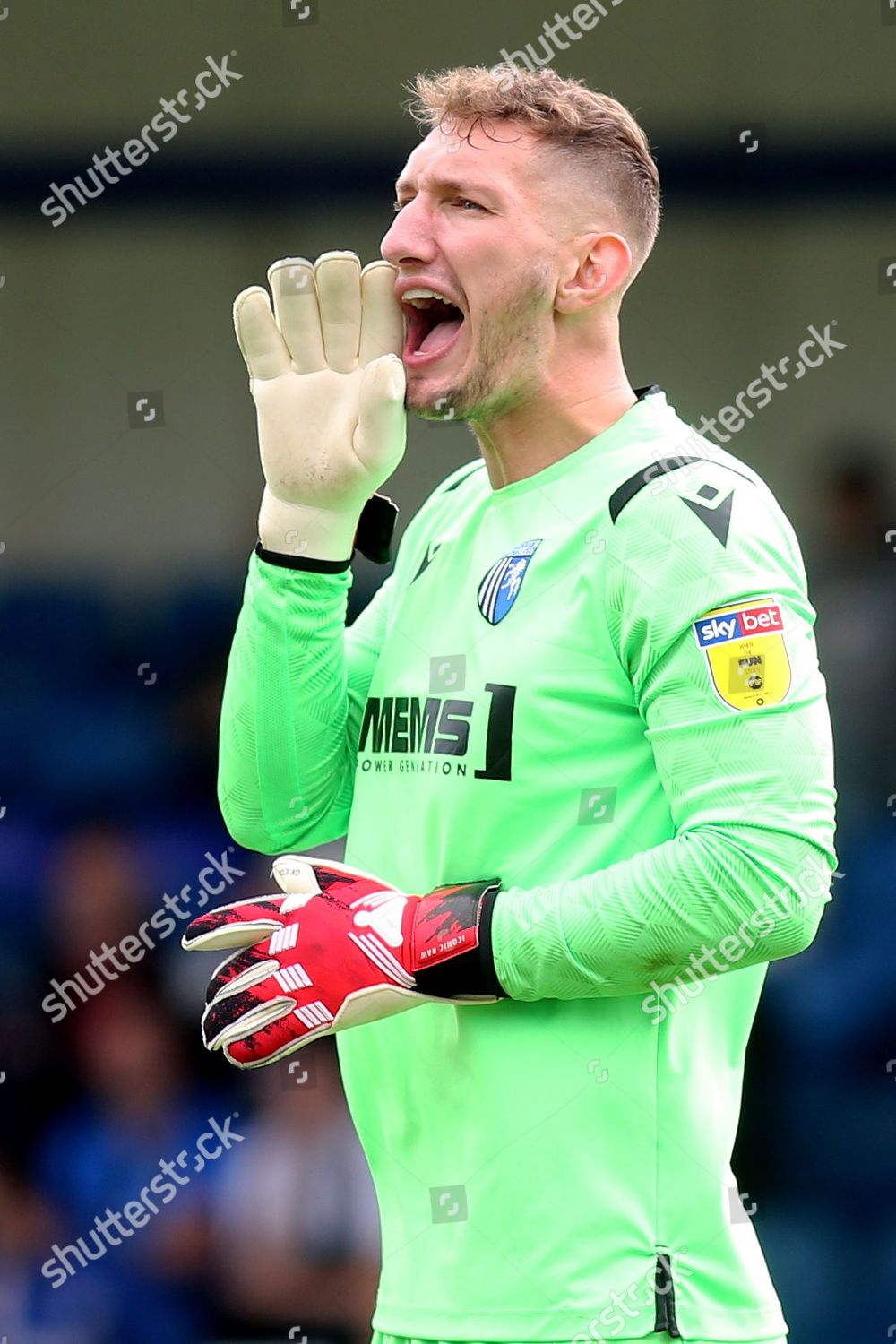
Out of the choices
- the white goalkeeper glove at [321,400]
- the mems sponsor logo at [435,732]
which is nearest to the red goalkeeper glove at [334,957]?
the mems sponsor logo at [435,732]

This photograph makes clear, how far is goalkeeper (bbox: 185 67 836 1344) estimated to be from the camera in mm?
1744

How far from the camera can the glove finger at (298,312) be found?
6.90ft

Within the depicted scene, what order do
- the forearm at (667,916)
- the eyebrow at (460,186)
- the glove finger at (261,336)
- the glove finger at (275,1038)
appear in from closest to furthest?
the forearm at (667,916) → the glove finger at (275,1038) → the eyebrow at (460,186) → the glove finger at (261,336)

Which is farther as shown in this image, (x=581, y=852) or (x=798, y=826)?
(x=581, y=852)

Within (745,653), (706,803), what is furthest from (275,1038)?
(745,653)

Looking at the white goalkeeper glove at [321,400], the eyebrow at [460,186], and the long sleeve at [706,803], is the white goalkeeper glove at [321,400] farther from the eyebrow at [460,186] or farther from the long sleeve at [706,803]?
the long sleeve at [706,803]

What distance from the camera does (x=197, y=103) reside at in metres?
5.02

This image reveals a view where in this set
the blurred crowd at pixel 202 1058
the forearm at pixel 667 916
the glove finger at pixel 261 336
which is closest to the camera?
the forearm at pixel 667 916

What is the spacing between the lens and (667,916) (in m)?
1.71

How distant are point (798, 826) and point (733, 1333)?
0.52 m

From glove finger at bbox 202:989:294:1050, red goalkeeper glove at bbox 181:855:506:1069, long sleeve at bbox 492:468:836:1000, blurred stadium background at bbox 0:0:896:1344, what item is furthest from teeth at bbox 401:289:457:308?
blurred stadium background at bbox 0:0:896:1344

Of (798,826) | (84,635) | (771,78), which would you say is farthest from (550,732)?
(771,78)

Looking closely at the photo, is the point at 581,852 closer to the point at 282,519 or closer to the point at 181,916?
the point at 282,519

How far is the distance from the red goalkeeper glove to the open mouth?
61 centimetres
